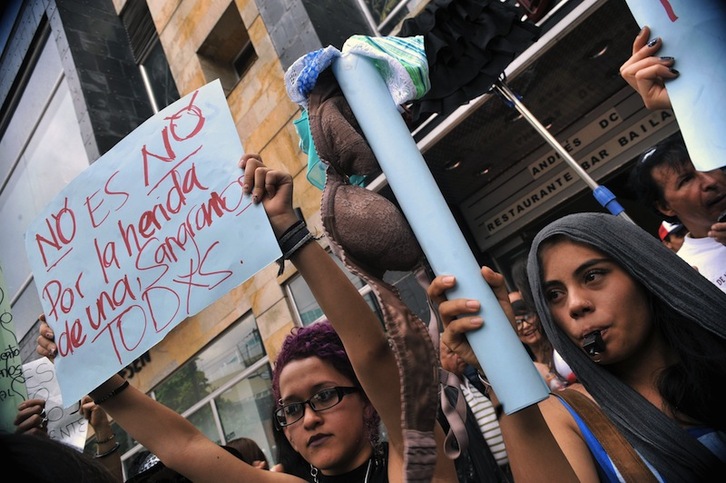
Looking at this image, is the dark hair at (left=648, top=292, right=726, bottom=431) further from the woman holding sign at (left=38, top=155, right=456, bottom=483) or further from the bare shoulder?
the woman holding sign at (left=38, top=155, right=456, bottom=483)

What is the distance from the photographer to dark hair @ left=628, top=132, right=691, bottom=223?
2.40 metres

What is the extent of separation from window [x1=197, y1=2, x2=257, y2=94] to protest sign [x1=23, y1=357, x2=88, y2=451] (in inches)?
214

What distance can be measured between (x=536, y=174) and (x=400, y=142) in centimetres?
474

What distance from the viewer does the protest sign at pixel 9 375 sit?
1.65 meters

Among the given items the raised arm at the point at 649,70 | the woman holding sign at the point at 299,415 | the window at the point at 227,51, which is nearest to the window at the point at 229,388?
the window at the point at 227,51

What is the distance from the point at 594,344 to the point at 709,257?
4.24 feet

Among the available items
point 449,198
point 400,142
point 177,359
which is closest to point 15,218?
point 177,359

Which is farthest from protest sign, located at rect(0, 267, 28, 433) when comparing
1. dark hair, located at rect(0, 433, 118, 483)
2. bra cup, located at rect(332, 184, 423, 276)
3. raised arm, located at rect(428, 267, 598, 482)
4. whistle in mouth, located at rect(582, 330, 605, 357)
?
whistle in mouth, located at rect(582, 330, 605, 357)

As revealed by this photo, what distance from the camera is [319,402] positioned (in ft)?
5.02

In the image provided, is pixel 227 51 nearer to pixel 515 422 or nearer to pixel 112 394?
pixel 112 394

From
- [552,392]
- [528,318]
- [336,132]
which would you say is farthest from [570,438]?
[528,318]

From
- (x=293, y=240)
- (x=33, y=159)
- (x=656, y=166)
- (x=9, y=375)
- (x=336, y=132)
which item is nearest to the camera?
(x=336, y=132)

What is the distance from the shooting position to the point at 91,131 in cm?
786

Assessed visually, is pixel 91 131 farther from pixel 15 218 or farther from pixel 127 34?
pixel 15 218
